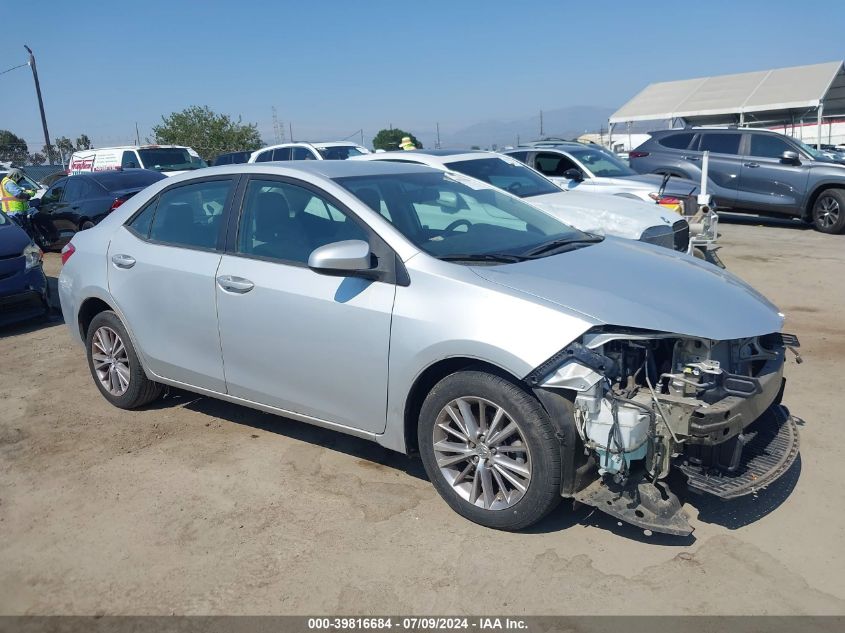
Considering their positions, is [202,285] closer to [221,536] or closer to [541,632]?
[221,536]

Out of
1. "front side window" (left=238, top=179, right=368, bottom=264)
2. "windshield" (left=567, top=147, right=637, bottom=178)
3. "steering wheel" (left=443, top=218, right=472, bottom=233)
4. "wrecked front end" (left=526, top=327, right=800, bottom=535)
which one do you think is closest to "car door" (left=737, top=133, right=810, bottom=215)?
"windshield" (left=567, top=147, right=637, bottom=178)

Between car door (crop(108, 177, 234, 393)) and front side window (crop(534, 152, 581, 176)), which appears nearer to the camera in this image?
car door (crop(108, 177, 234, 393))

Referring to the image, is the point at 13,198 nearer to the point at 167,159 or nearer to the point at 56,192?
the point at 56,192

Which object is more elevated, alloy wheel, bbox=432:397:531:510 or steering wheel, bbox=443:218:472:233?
steering wheel, bbox=443:218:472:233

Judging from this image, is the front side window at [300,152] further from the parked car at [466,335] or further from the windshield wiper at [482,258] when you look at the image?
the windshield wiper at [482,258]

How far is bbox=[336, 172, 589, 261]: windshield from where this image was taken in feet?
13.0

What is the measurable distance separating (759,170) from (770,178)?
0.25 meters

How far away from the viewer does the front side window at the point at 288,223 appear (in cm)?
407

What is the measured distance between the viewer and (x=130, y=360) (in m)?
5.12

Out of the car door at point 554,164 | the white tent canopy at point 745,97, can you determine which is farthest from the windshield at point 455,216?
the white tent canopy at point 745,97

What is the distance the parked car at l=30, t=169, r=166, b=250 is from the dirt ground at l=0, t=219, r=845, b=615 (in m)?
8.30

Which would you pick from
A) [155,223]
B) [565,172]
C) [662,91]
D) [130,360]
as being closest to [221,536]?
[130,360]

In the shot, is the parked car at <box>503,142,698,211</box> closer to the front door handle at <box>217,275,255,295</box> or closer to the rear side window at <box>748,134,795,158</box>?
the rear side window at <box>748,134,795,158</box>

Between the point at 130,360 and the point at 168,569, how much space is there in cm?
214
